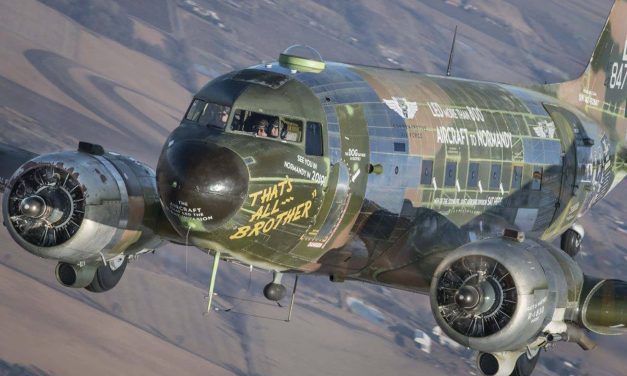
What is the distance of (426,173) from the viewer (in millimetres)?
31531

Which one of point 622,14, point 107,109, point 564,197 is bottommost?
point 107,109

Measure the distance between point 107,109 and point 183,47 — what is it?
1999 centimetres

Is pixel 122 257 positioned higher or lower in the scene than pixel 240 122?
lower

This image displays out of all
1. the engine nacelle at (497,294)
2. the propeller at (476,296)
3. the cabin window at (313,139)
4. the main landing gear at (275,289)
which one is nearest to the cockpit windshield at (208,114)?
the cabin window at (313,139)

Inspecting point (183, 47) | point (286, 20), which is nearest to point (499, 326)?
point (183, 47)

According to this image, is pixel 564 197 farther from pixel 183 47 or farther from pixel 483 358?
pixel 183 47

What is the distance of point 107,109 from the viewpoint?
107 meters

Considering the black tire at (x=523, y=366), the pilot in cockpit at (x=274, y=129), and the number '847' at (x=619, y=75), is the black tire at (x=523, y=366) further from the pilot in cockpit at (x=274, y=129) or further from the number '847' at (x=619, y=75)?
the number '847' at (x=619, y=75)

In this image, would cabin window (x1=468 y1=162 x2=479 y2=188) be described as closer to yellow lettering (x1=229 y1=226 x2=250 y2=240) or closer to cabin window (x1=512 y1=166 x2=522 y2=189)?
cabin window (x1=512 y1=166 x2=522 y2=189)

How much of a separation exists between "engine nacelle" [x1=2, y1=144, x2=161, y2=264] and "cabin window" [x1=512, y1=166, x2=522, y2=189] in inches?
366

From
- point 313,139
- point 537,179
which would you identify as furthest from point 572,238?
point 313,139

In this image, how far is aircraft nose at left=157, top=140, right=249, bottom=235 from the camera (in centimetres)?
2673

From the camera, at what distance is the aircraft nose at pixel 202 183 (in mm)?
26734

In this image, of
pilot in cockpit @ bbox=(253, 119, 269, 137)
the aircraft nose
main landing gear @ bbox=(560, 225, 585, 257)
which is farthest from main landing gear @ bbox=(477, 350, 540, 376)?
main landing gear @ bbox=(560, 225, 585, 257)
